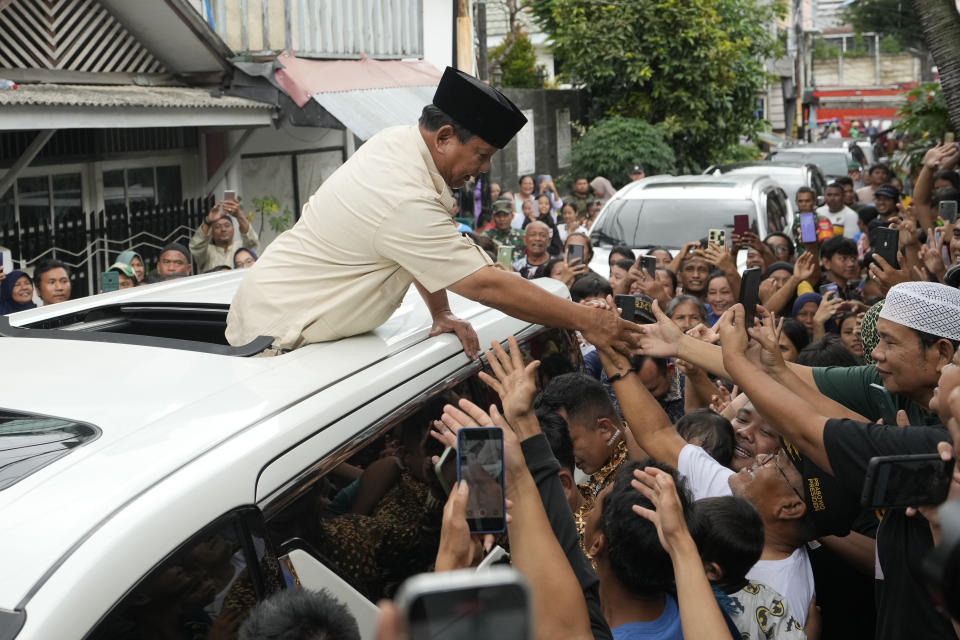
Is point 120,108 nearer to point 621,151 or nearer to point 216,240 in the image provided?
point 216,240

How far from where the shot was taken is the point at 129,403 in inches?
92.0

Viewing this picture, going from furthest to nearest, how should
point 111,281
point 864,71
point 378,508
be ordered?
point 864,71
point 111,281
point 378,508

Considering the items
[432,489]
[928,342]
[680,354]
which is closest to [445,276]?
[432,489]

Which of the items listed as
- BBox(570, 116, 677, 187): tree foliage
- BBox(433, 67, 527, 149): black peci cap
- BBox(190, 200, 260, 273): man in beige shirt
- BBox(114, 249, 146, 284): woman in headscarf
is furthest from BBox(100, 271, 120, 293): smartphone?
BBox(570, 116, 677, 187): tree foliage

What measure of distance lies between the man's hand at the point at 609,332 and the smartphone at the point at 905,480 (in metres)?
1.44

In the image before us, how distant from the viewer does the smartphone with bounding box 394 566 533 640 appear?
2.56 feet

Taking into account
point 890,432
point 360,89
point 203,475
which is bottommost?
point 890,432

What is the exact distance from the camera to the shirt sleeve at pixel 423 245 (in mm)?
3166

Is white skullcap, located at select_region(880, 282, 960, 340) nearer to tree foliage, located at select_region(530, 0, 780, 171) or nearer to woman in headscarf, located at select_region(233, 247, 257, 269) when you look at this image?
woman in headscarf, located at select_region(233, 247, 257, 269)

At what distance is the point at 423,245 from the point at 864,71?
66179 mm

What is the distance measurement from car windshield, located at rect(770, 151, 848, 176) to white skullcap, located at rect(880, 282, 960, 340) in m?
18.0

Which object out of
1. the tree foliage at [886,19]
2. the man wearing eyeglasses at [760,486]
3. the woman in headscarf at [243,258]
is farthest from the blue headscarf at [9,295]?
the tree foliage at [886,19]

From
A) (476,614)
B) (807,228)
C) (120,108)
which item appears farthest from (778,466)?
(120,108)

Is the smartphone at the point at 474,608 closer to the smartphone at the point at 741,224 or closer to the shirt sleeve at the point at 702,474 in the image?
the shirt sleeve at the point at 702,474
